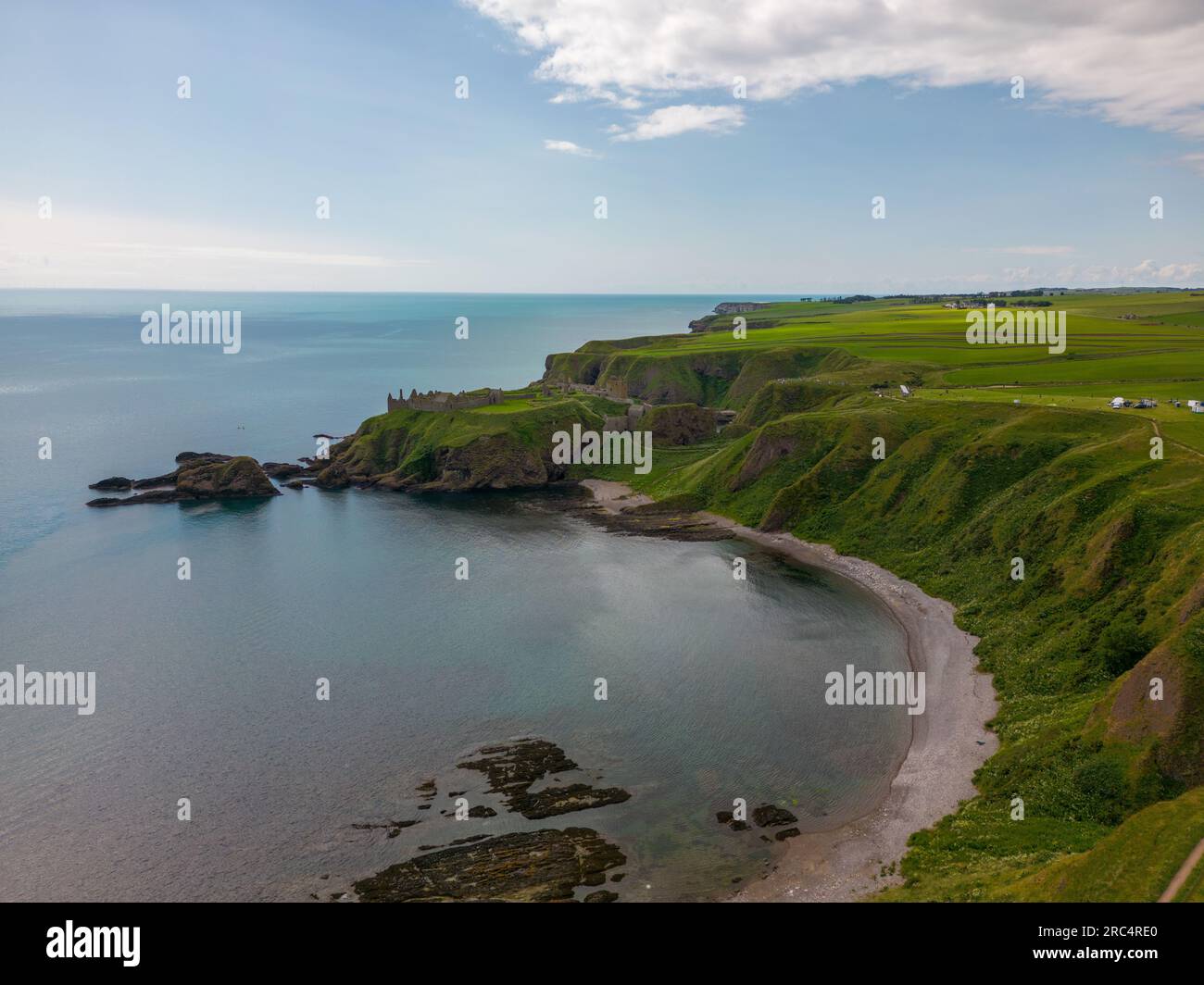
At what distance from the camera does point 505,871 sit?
35.8m

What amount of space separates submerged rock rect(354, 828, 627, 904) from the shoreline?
7578mm

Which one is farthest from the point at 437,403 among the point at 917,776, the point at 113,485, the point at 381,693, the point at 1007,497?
the point at 917,776

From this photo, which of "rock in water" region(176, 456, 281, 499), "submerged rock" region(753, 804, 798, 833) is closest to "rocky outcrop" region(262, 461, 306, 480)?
"rock in water" region(176, 456, 281, 499)

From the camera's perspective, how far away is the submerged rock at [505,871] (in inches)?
1350

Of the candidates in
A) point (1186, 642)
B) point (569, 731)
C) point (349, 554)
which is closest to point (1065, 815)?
point (1186, 642)

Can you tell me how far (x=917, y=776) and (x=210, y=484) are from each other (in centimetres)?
10545

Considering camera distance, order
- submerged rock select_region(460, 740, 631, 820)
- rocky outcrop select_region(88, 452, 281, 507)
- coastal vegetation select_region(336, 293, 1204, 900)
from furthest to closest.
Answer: rocky outcrop select_region(88, 452, 281, 507) → submerged rock select_region(460, 740, 631, 820) → coastal vegetation select_region(336, 293, 1204, 900)

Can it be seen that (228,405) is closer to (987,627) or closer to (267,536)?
(267,536)

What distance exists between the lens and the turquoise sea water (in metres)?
38.2

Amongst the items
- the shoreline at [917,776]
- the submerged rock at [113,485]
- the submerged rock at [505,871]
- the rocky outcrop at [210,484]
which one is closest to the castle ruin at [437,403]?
the rocky outcrop at [210,484]

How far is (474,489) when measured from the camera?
11525cm

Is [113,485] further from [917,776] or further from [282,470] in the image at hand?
[917,776]

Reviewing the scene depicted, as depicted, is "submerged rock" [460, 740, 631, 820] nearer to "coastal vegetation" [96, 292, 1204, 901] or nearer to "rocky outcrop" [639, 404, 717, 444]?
"coastal vegetation" [96, 292, 1204, 901]

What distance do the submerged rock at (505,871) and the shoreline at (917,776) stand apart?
24.9 feet
